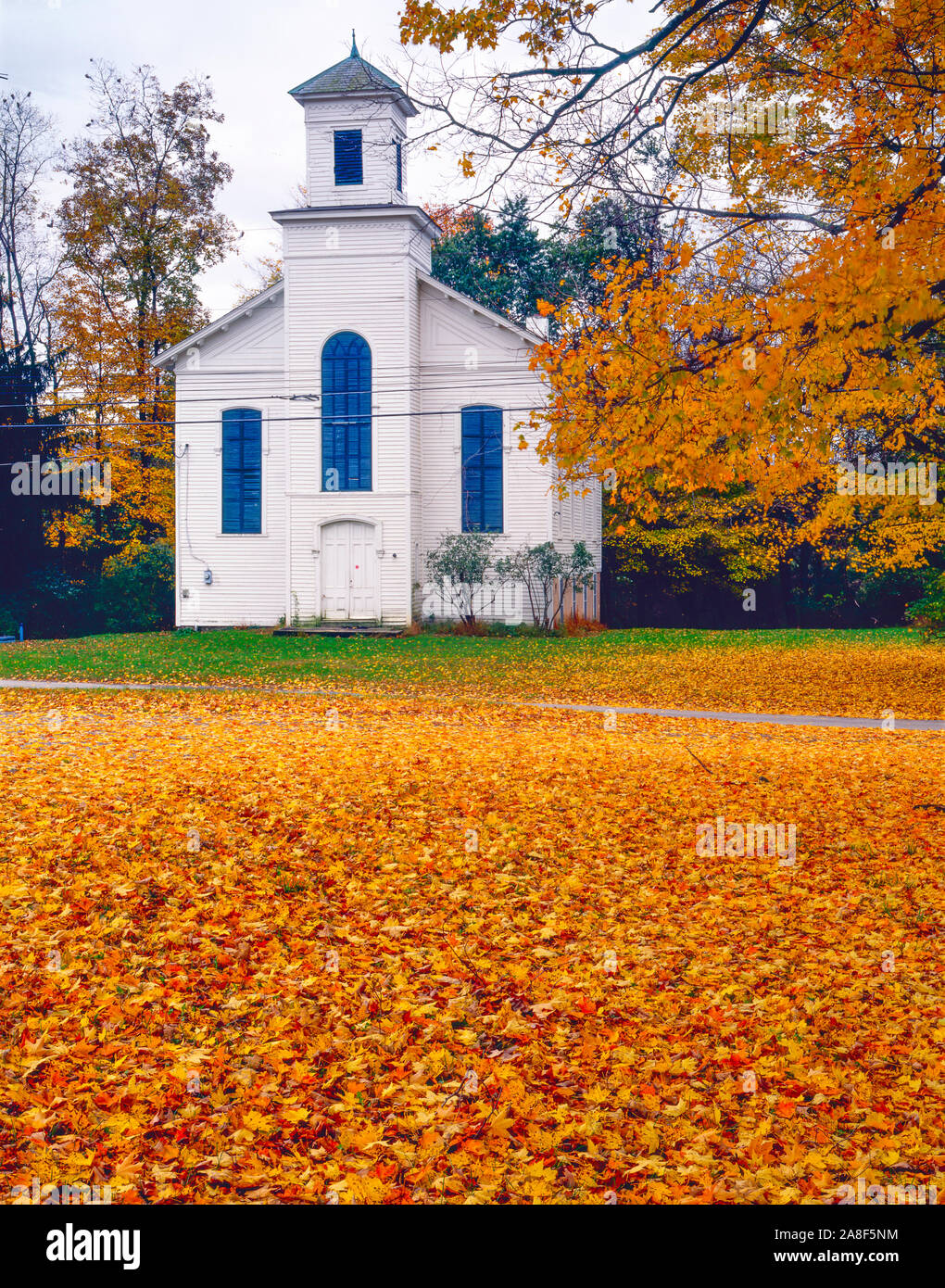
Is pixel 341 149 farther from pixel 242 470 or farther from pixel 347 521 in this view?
pixel 347 521

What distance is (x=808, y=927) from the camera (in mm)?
5887

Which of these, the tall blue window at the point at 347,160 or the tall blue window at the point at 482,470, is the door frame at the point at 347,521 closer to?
the tall blue window at the point at 482,470

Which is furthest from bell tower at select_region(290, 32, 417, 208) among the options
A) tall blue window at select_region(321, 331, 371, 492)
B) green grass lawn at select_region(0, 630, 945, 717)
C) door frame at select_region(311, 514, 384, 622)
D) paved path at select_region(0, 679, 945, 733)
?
paved path at select_region(0, 679, 945, 733)

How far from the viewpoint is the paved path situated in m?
14.0

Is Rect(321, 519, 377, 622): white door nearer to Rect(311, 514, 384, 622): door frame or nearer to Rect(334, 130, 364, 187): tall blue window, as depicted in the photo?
Rect(311, 514, 384, 622): door frame

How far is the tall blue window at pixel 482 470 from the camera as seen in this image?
27703 millimetres

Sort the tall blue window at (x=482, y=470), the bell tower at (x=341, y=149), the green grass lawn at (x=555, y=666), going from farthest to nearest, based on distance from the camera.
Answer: the tall blue window at (x=482, y=470) < the bell tower at (x=341, y=149) < the green grass lawn at (x=555, y=666)

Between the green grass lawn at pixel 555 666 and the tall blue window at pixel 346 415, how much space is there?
438cm

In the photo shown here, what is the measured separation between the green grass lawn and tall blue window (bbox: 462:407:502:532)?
3.26 metres

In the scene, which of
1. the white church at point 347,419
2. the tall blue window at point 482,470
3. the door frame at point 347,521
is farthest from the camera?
the tall blue window at point 482,470

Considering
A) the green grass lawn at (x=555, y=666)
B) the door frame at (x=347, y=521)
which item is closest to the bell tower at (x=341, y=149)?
the door frame at (x=347, y=521)

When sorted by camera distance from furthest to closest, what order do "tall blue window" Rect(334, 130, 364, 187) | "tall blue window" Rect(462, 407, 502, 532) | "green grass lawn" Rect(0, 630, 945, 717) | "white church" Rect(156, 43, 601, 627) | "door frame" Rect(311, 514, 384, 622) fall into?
"tall blue window" Rect(462, 407, 502, 532) < "door frame" Rect(311, 514, 384, 622) < "white church" Rect(156, 43, 601, 627) < "tall blue window" Rect(334, 130, 364, 187) < "green grass lawn" Rect(0, 630, 945, 717)

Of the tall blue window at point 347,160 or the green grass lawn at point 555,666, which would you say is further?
the tall blue window at point 347,160
